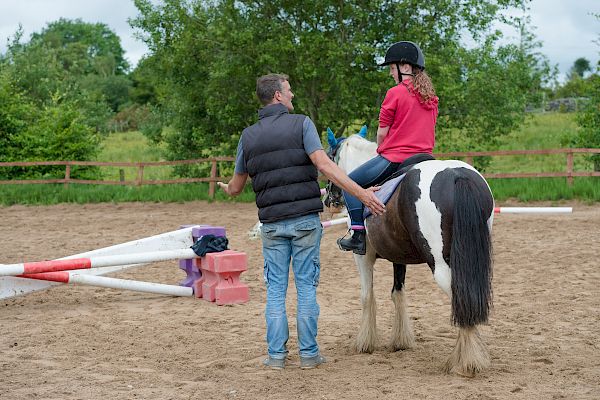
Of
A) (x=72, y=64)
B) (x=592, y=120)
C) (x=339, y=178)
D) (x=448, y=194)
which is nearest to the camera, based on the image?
(x=448, y=194)

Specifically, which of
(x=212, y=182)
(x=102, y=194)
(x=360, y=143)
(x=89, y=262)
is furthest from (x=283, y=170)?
(x=102, y=194)

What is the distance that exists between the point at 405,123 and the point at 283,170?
3.13 feet

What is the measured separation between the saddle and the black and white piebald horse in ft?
0.12

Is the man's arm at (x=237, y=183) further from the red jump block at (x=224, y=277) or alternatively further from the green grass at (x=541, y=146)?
the green grass at (x=541, y=146)

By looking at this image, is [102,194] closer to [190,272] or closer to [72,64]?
[190,272]

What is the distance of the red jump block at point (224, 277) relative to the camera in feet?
24.3

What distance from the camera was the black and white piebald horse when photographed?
15.4 feet

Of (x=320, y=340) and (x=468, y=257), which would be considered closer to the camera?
(x=468, y=257)

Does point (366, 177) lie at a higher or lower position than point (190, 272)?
higher

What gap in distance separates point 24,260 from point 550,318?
7.06 m

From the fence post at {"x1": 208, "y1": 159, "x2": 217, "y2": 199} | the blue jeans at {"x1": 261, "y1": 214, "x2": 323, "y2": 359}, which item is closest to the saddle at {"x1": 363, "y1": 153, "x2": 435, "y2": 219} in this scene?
the blue jeans at {"x1": 261, "y1": 214, "x2": 323, "y2": 359}

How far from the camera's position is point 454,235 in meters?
4.71

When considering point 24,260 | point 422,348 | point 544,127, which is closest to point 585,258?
point 422,348

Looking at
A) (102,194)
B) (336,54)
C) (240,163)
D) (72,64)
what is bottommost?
(102,194)
